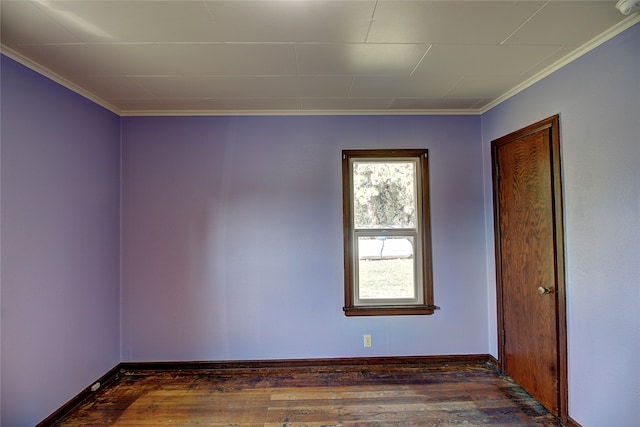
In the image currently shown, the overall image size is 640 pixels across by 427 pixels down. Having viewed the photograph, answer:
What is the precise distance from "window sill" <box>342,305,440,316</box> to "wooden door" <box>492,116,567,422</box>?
25.2 inches

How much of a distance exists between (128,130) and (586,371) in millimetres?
3978

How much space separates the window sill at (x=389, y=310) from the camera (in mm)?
2904

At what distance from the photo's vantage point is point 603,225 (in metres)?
1.81

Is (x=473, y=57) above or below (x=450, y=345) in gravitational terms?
above

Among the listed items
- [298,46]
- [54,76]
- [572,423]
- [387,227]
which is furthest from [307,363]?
[54,76]

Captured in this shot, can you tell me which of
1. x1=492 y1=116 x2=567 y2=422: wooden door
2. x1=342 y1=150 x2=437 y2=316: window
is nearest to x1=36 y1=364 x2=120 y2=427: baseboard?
x1=342 y1=150 x2=437 y2=316: window

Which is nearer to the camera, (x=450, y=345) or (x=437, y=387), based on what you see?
(x=437, y=387)

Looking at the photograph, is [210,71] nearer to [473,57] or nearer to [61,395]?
[473,57]

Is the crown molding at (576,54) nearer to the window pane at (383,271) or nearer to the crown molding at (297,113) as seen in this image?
the crown molding at (297,113)

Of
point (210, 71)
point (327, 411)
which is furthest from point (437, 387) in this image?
point (210, 71)

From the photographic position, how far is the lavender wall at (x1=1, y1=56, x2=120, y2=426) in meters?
1.86

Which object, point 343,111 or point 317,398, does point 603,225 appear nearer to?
point 343,111

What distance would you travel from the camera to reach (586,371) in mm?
1931

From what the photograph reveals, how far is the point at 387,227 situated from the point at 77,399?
112 inches
